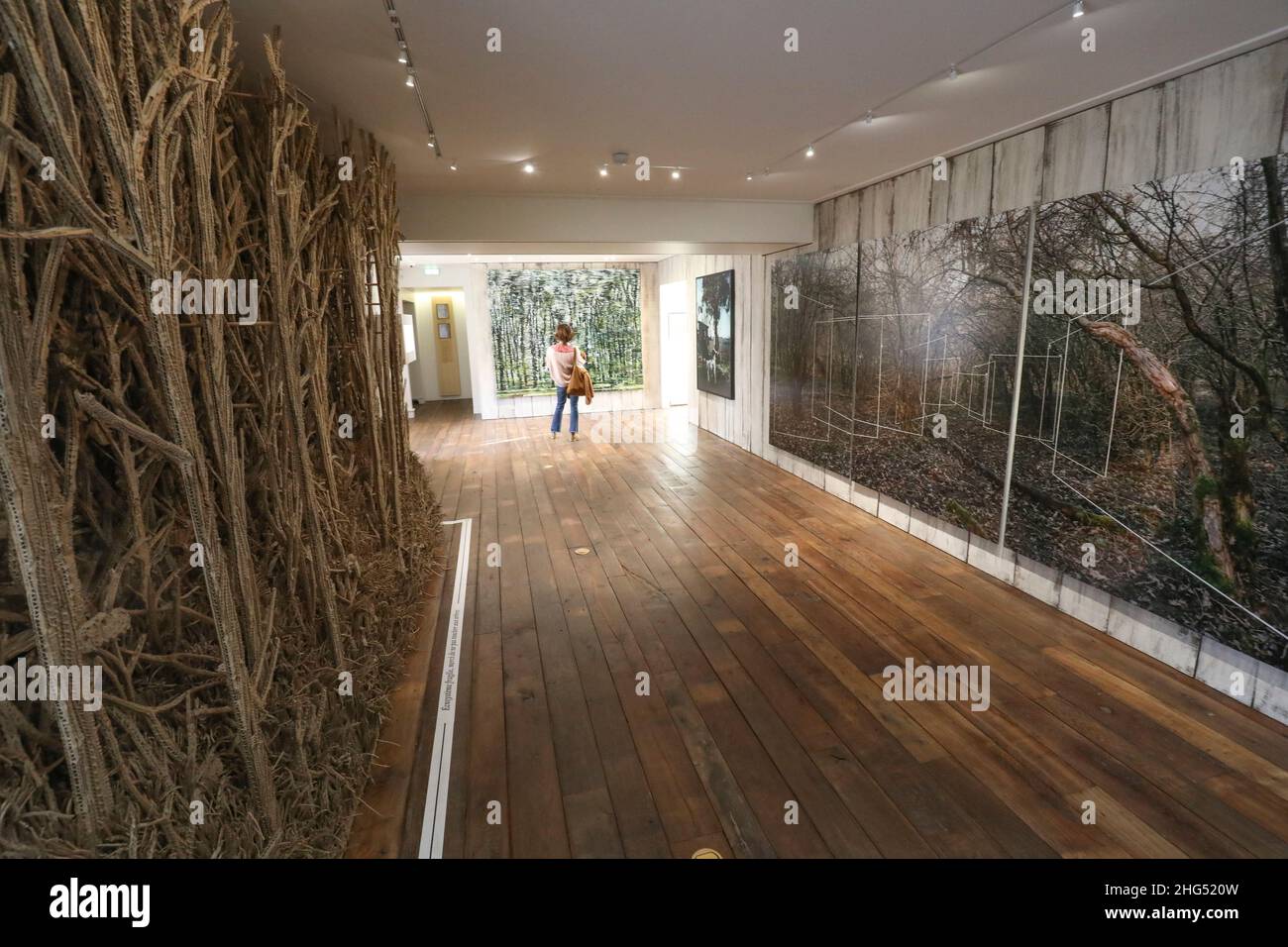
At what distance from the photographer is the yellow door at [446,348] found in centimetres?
1327

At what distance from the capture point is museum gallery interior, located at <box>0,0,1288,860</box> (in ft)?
5.04

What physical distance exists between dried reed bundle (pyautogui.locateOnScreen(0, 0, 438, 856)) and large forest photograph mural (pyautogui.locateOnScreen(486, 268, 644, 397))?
7.93 meters

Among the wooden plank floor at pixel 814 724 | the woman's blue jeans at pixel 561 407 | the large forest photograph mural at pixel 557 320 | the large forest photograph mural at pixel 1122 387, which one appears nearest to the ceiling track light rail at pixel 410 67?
the wooden plank floor at pixel 814 724

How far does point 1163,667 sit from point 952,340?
7.37ft

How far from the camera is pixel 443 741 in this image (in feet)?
8.93

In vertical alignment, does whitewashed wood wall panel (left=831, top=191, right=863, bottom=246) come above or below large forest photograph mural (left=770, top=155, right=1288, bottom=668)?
above

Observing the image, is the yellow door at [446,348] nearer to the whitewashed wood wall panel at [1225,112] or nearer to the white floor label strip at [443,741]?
the white floor label strip at [443,741]

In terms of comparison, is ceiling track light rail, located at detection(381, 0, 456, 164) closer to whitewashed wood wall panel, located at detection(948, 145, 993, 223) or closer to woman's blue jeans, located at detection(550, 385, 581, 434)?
whitewashed wood wall panel, located at detection(948, 145, 993, 223)

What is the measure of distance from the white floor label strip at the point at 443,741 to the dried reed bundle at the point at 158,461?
276 mm

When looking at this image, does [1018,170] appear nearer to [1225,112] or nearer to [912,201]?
[912,201]

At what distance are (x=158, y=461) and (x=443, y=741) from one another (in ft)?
5.28

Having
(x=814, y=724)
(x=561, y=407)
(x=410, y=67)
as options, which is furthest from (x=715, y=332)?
(x=814, y=724)

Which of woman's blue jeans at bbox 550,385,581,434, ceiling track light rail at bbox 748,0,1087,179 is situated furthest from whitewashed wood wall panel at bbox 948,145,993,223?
woman's blue jeans at bbox 550,385,581,434
